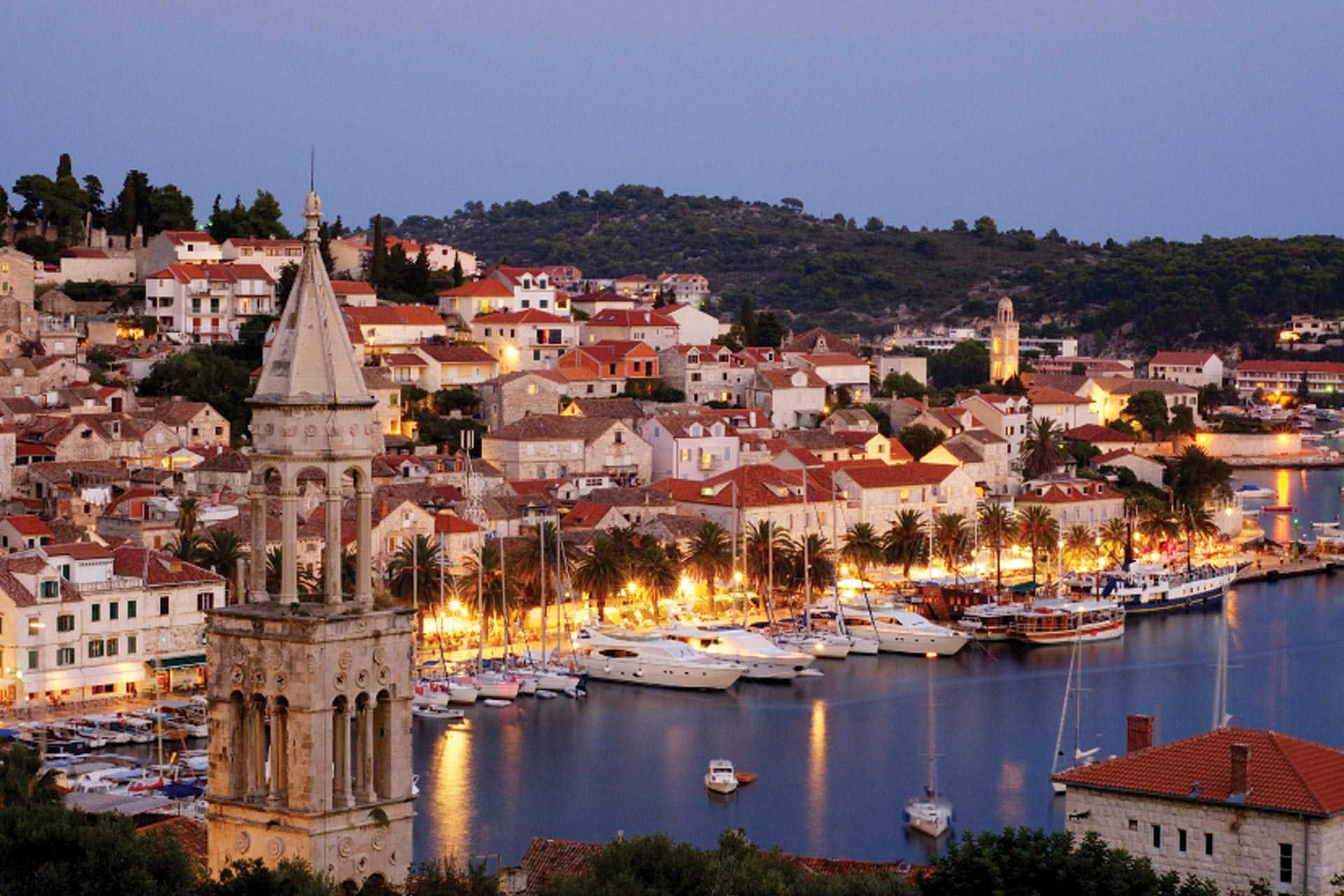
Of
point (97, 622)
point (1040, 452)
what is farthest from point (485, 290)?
point (97, 622)

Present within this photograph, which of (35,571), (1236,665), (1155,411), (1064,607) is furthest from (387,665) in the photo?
(1155,411)

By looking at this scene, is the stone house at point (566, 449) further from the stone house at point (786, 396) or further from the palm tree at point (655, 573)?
the stone house at point (786, 396)

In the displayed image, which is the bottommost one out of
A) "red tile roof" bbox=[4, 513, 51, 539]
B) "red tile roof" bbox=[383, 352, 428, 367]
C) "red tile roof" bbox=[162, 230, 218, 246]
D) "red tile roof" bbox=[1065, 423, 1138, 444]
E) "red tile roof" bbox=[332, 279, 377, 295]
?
"red tile roof" bbox=[4, 513, 51, 539]

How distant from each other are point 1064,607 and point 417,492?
55.6 ft

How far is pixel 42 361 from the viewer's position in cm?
7662

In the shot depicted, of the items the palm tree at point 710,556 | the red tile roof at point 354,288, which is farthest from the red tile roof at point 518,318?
the palm tree at point 710,556

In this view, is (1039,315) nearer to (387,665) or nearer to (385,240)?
(385,240)

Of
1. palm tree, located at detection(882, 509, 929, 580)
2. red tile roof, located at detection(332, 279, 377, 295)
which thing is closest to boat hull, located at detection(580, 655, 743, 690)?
palm tree, located at detection(882, 509, 929, 580)

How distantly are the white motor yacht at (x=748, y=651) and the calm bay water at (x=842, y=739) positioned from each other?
511 mm

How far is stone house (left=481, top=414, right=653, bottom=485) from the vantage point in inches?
2916

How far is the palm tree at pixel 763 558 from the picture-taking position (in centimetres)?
6694

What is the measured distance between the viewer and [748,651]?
60062 millimetres

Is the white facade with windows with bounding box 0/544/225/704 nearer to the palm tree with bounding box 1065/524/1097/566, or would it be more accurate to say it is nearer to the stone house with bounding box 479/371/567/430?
the stone house with bounding box 479/371/567/430

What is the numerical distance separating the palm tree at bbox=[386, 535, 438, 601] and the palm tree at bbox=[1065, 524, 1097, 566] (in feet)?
78.5
